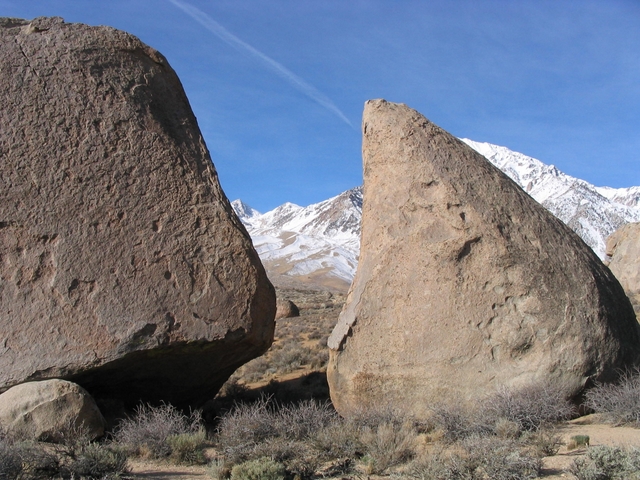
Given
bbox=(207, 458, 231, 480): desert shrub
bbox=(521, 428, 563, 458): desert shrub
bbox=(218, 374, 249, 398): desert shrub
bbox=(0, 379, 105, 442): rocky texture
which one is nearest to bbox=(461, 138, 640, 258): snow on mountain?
bbox=(218, 374, 249, 398): desert shrub

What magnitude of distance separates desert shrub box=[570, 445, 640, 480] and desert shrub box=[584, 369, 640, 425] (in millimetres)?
1531

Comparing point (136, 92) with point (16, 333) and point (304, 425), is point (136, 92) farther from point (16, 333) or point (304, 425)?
point (304, 425)

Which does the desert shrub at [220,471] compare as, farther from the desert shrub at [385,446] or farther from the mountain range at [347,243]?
the mountain range at [347,243]

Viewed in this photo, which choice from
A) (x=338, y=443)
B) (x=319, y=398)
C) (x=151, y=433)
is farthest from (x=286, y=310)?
(x=338, y=443)

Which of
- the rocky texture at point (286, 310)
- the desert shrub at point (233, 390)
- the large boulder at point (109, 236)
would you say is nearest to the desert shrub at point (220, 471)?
the large boulder at point (109, 236)

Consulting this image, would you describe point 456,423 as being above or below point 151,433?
below

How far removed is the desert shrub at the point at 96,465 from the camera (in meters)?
3.91

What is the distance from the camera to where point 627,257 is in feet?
74.2

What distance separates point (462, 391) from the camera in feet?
18.4

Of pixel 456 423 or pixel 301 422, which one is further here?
pixel 301 422

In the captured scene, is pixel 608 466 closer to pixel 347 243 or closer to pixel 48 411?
pixel 48 411

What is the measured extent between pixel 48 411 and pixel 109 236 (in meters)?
1.67

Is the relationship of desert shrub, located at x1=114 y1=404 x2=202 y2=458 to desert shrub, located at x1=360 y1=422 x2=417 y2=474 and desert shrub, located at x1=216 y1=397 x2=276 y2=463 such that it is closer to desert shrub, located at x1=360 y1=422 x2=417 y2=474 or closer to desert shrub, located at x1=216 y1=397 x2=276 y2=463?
desert shrub, located at x1=216 y1=397 x2=276 y2=463

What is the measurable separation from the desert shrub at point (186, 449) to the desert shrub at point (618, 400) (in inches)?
139
